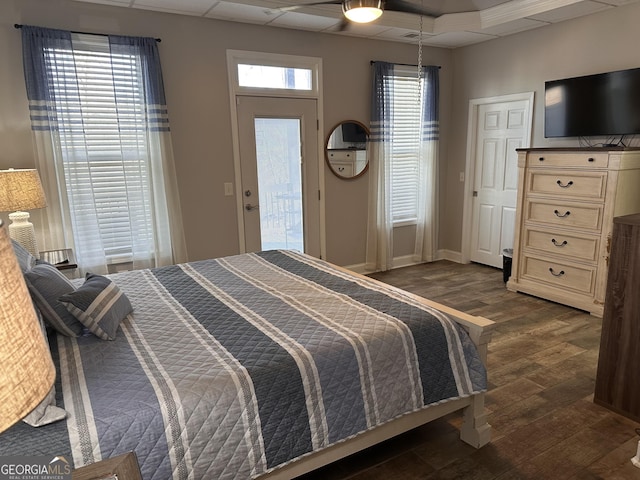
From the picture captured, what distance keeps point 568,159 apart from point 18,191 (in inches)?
171

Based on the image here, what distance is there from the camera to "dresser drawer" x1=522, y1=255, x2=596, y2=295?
3914 millimetres

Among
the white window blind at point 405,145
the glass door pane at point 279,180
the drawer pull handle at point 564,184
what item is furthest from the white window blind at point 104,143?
the drawer pull handle at point 564,184

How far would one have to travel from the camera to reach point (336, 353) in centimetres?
178

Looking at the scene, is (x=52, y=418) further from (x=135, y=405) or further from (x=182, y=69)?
(x=182, y=69)

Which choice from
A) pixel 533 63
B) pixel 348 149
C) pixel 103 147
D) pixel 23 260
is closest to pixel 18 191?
pixel 103 147

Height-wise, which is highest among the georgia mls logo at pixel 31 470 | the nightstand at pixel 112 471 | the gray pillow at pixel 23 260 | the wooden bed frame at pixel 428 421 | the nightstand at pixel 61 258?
the gray pillow at pixel 23 260

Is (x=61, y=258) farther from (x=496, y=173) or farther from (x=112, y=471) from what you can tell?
(x=496, y=173)

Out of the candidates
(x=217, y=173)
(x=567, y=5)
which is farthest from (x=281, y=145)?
(x=567, y=5)

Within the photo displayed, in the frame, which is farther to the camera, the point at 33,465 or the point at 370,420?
the point at 370,420

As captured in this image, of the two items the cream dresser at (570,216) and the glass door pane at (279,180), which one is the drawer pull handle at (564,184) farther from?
the glass door pane at (279,180)

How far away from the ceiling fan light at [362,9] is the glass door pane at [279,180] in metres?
1.99

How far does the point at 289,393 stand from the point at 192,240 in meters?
2.89

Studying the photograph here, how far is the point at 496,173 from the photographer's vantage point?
5242 mm

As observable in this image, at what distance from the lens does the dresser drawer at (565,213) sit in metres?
3.79
